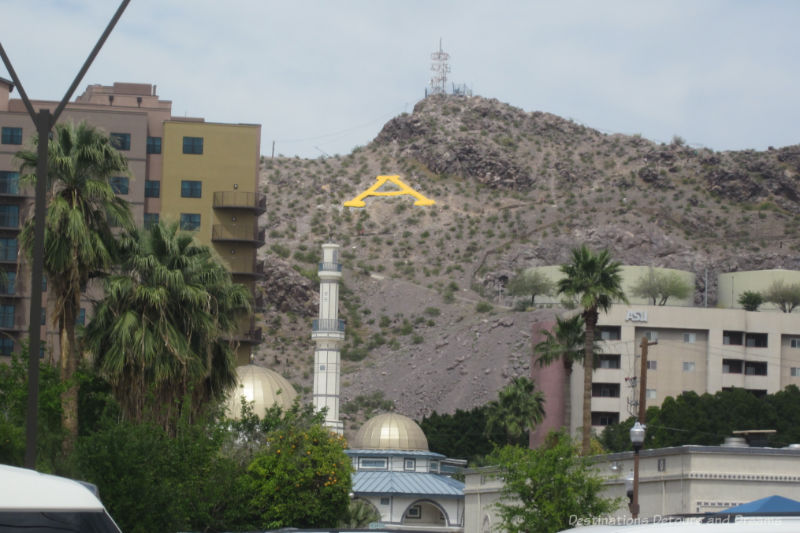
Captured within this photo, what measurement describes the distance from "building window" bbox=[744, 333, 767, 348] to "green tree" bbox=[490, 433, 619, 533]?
73835 mm

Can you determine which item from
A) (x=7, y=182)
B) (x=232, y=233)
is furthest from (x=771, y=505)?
(x=7, y=182)

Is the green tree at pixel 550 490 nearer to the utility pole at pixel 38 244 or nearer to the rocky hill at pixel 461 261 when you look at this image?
the utility pole at pixel 38 244

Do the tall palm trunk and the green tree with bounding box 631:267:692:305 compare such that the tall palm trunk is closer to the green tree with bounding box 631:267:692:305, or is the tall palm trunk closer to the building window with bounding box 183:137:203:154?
the building window with bounding box 183:137:203:154

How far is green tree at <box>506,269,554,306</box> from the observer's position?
149750 millimetres

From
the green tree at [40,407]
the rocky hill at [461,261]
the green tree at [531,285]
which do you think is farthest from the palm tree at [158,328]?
the green tree at [531,285]

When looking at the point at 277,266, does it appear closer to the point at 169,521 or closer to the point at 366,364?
the point at 366,364

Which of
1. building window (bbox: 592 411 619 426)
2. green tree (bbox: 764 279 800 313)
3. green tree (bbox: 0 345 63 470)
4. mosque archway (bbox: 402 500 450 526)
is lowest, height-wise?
mosque archway (bbox: 402 500 450 526)

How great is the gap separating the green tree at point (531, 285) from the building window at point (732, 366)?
40019 mm

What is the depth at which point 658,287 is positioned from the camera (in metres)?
133

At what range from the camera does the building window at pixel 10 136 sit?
259 ft

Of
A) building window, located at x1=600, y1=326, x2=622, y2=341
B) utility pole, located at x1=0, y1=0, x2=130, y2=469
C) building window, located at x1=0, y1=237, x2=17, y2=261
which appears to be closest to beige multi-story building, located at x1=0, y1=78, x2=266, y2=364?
building window, located at x1=0, y1=237, x2=17, y2=261

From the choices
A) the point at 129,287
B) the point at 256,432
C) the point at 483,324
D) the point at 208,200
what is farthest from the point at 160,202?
the point at 483,324

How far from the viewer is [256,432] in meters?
46.2

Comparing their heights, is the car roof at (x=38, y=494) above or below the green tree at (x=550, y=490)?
above
